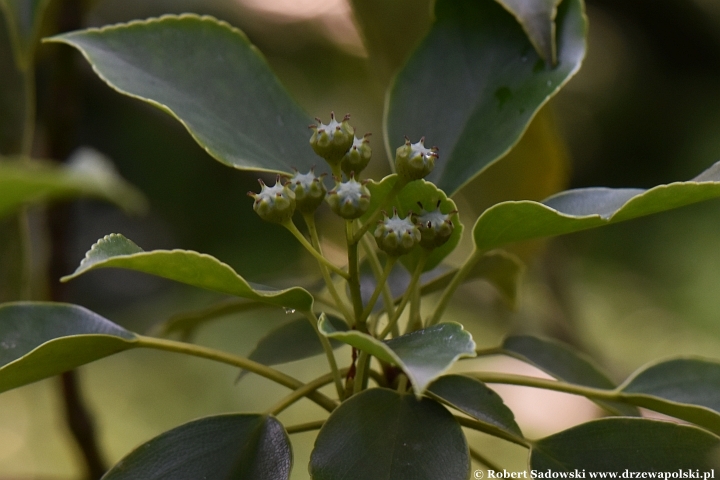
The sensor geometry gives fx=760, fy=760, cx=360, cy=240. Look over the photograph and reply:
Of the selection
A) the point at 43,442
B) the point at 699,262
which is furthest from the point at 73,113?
the point at 699,262

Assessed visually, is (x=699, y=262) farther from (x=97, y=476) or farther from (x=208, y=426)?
(x=208, y=426)

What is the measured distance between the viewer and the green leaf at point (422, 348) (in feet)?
1.26

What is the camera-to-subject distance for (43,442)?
195 centimetres

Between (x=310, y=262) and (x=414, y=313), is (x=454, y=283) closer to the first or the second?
(x=414, y=313)

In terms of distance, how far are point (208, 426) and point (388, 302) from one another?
0.17 m

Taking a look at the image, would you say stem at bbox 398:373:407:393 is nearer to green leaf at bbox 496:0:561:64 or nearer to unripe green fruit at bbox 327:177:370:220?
unripe green fruit at bbox 327:177:370:220

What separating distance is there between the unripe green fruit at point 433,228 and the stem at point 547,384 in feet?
0.41

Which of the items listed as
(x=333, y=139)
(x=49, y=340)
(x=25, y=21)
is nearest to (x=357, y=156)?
(x=333, y=139)

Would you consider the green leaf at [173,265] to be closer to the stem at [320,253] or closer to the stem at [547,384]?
the stem at [320,253]

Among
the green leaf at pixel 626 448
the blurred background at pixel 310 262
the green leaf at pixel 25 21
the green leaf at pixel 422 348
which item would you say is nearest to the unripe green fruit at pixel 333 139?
the green leaf at pixel 422 348

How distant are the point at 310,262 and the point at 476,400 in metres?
1.49

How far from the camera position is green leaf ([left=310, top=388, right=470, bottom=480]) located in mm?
492

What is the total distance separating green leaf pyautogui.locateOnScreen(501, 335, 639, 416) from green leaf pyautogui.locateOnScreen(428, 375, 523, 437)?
0.46 feet

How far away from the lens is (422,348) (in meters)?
0.43
